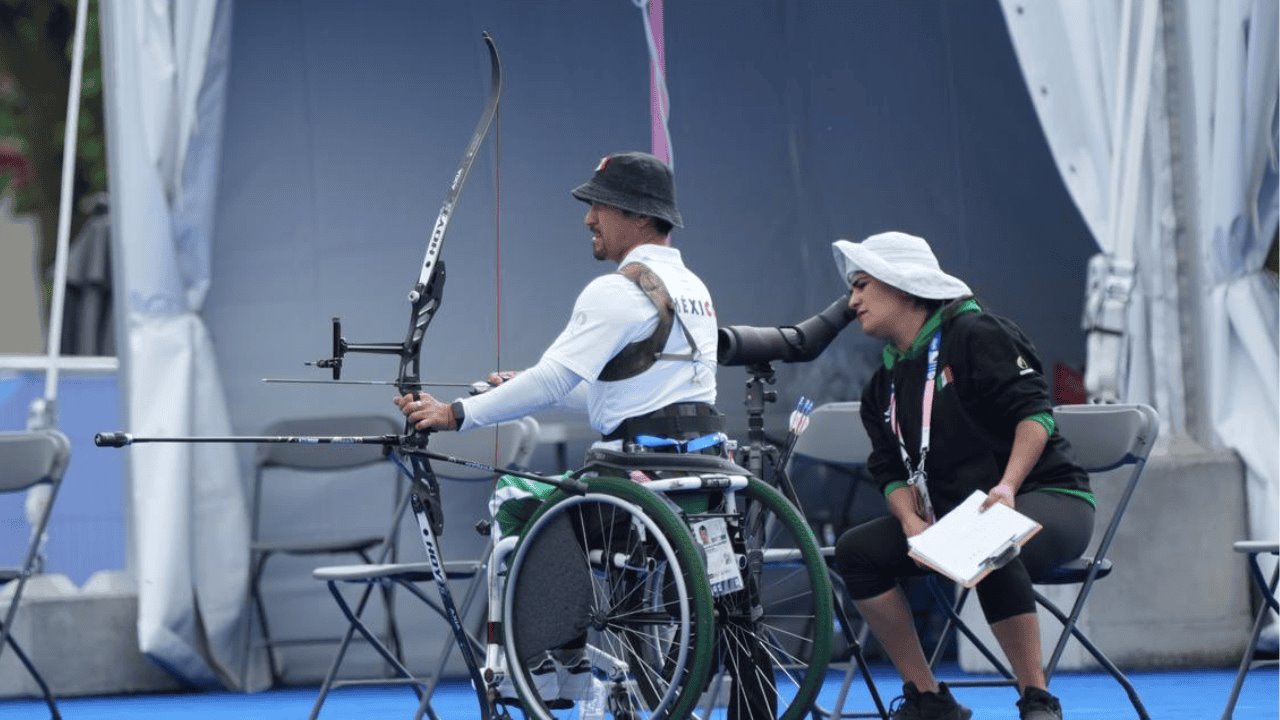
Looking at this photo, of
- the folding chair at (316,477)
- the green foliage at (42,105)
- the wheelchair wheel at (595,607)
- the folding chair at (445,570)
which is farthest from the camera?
the green foliage at (42,105)

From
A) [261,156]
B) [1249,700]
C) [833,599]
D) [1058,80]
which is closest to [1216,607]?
[1249,700]

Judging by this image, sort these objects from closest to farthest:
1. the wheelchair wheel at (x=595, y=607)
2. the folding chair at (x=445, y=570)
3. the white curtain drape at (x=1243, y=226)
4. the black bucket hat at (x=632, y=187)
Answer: the wheelchair wheel at (x=595, y=607) < the black bucket hat at (x=632, y=187) < the folding chair at (x=445, y=570) < the white curtain drape at (x=1243, y=226)

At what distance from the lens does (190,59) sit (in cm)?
559

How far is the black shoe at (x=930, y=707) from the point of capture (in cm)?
375

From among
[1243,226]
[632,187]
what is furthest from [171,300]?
[1243,226]

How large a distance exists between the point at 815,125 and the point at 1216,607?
2.06m

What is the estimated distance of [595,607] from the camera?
11.3ft

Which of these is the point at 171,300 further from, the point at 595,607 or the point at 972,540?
the point at 972,540

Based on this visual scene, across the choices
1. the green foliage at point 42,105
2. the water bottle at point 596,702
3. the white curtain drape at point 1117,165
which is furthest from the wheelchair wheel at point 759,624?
the green foliage at point 42,105

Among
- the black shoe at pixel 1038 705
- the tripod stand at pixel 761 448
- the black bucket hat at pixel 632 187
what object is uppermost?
the black bucket hat at pixel 632 187

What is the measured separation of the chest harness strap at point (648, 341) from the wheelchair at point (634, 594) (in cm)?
17

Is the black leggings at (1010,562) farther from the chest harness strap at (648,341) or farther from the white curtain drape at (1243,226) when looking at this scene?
the white curtain drape at (1243,226)

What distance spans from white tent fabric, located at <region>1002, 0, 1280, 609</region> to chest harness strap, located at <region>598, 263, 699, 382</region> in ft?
7.60

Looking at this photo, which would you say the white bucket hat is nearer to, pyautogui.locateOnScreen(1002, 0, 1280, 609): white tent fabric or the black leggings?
the black leggings
